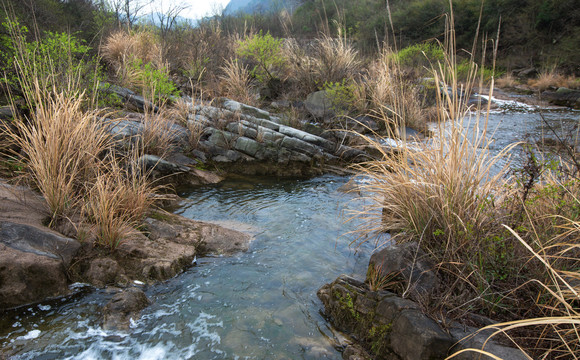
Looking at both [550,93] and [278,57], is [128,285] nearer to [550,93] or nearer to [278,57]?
[278,57]

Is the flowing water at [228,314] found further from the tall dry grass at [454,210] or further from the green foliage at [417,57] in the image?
the green foliage at [417,57]

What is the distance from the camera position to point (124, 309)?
9.70ft

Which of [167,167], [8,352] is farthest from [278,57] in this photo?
[8,352]

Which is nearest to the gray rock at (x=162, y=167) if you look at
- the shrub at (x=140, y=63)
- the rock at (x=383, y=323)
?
the shrub at (x=140, y=63)

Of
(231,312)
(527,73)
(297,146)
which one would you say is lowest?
(231,312)

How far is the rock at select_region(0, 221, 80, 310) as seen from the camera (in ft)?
9.62

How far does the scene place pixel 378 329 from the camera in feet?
8.57

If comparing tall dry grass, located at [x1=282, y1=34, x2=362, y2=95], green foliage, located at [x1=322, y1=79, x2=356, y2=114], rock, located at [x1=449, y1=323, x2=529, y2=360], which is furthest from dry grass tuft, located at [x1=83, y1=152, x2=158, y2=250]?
tall dry grass, located at [x1=282, y1=34, x2=362, y2=95]

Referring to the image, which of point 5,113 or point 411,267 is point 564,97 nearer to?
point 411,267

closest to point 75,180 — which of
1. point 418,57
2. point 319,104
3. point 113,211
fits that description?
point 113,211

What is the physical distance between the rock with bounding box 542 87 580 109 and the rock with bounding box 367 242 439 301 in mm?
13637

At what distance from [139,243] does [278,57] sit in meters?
8.86

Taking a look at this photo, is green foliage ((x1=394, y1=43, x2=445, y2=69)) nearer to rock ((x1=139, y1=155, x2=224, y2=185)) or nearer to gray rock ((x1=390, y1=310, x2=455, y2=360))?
rock ((x1=139, y1=155, x2=224, y2=185))

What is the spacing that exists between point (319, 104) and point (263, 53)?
8.51 feet
